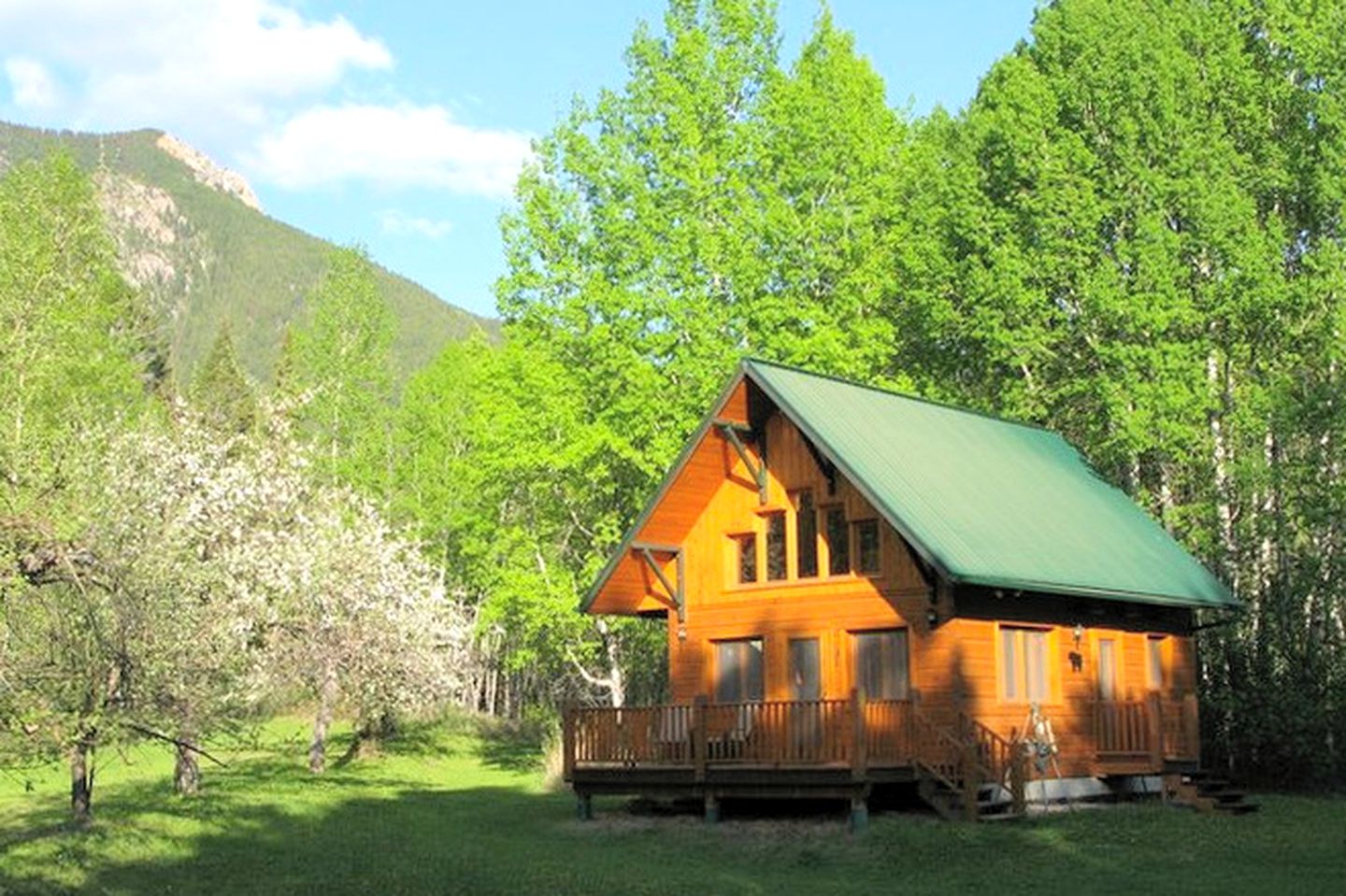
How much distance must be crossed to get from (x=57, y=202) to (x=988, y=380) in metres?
31.5

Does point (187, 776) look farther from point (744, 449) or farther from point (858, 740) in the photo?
point (858, 740)

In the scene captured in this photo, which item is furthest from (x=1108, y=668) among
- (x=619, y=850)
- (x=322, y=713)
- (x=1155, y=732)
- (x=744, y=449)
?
(x=322, y=713)

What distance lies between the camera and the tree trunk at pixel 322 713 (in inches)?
1513

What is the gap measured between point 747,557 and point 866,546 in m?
3.01

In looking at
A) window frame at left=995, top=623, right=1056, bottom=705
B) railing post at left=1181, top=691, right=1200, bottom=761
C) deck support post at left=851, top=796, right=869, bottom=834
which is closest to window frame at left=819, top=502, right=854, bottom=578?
window frame at left=995, top=623, right=1056, bottom=705

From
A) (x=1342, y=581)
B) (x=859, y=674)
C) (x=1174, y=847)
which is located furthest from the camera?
(x=1342, y=581)

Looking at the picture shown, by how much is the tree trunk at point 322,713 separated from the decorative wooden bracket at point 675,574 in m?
11.2

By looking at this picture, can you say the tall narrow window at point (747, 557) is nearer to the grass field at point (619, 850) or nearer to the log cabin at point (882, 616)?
the log cabin at point (882, 616)

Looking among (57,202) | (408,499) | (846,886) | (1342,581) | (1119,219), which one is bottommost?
(846,886)

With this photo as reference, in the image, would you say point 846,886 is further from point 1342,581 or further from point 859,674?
point 1342,581

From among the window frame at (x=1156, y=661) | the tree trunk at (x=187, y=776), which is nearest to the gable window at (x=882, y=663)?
the window frame at (x=1156, y=661)

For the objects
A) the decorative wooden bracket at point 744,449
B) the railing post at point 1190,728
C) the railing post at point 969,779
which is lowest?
the railing post at point 969,779

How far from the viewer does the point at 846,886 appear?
66.0 feet

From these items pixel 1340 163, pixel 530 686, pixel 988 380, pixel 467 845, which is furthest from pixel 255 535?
pixel 530 686
